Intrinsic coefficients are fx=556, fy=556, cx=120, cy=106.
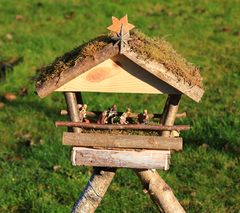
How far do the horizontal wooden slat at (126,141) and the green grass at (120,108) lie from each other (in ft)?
6.43

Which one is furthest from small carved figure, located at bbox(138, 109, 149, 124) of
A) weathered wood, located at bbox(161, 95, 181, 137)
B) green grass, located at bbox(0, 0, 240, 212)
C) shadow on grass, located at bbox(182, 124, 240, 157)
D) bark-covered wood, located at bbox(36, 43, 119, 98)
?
shadow on grass, located at bbox(182, 124, 240, 157)

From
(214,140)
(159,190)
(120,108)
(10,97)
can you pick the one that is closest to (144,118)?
(159,190)

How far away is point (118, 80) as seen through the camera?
3.54 m

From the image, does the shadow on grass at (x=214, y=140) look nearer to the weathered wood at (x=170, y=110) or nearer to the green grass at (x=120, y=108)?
the green grass at (x=120, y=108)

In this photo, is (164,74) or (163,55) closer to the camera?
(164,74)

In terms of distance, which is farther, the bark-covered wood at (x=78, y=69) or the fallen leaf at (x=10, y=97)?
the fallen leaf at (x=10, y=97)

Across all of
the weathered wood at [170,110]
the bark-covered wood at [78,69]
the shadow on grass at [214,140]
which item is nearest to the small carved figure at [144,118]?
the weathered wood at [170,110]

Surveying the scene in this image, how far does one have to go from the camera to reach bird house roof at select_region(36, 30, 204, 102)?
133 inches

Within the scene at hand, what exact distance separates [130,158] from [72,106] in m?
0.52

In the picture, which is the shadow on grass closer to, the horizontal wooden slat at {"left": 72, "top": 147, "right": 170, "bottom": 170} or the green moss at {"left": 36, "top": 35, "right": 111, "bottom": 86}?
the horizontal wooden slat at {"left": 72, "top": 147, "right": 170, "bottom": 170}

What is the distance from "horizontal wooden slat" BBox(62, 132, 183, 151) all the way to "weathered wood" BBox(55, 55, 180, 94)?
1.05ft

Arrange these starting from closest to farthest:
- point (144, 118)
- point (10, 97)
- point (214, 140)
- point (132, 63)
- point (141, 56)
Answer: point (141, 56) → point (132, 63) → point (144, 118) → point (214, 140) → point (10, 97)

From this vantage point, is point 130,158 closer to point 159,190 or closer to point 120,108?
point 159,190

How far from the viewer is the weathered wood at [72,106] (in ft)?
12.0
